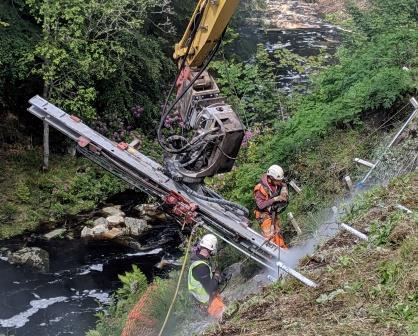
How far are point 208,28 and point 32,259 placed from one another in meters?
6.16

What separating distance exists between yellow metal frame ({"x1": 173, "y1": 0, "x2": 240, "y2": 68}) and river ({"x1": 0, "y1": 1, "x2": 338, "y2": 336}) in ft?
15.4

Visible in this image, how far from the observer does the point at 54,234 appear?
13.4 metres

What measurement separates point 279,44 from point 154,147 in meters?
12.0

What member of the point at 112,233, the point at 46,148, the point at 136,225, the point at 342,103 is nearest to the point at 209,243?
the point at 342,103

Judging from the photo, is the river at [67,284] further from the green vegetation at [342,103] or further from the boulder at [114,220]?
the green vegetation at [342,103]

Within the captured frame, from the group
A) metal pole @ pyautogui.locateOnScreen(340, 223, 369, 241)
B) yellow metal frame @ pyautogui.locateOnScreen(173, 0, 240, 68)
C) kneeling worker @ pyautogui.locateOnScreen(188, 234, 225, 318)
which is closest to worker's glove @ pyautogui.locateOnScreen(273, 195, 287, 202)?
kneeling worker @ pyautogui.locateOnScreen(188, 234, 225, 318)

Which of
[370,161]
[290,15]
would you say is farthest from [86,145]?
[290,15]

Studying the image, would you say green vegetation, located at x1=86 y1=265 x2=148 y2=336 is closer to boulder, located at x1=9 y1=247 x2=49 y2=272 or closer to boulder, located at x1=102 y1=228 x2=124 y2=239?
boulder, located at x1=9 y1=247 x2=49 y2=272

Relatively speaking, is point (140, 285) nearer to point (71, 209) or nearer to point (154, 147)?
point (71, 209)

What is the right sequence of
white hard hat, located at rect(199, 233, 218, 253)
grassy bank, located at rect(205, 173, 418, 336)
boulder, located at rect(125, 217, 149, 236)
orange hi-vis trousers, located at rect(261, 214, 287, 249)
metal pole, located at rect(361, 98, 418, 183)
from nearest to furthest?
1. grassy bank, located at rect(205, 173, 418, 336)
2. white hard hat, located at rect(199, 233, 218, 253)
3. orange hi-vis trousers, located at rect(261, 214, 287, 249)
4. metal pole, located at rect(361, 98, 418, 183)
5. boulder, located at rect(125, 217, 149, 236)

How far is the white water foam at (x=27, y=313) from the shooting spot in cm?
1011

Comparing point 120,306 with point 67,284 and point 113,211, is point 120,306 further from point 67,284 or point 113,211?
point 113,211

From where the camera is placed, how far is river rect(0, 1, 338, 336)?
10227 millimetres

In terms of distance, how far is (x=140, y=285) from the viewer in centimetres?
1034
